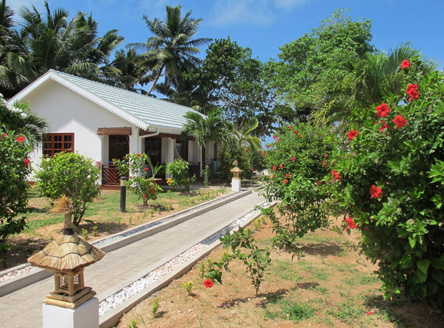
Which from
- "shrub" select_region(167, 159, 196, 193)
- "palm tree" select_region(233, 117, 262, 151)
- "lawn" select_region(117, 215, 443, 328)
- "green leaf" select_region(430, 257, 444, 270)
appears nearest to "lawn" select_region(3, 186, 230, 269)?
"shrub" select_region(167, 159, 196, 193)

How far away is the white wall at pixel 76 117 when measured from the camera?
14414mm

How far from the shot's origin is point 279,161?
20.7ft

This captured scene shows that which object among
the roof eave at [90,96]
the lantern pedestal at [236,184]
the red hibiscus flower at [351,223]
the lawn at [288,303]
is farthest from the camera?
the lantern pedestal at [236,184]

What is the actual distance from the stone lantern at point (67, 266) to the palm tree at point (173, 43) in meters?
33.4

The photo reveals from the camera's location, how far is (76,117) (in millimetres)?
14789

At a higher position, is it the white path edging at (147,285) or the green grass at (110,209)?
the green grass at (110,209)

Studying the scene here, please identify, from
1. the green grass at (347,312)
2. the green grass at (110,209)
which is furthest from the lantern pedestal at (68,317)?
the green grass at (110,209)

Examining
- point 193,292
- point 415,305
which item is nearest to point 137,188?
point 193,292

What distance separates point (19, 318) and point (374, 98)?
25.1 feet

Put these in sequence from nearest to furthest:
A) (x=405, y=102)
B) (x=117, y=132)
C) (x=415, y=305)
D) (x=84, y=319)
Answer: (x=84, y=319)
(x=405, y=102)
(x=415, y=305)
(x=117, y=132)

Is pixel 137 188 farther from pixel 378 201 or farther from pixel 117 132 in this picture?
pixel 378 201

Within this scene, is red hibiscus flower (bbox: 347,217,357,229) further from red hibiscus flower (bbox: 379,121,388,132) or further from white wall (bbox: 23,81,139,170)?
white wall (bbox: 23,81,139,170)

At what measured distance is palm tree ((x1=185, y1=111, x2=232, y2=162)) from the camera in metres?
15.7

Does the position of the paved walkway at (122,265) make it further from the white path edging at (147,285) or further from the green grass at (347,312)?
the green grass at (347,312)
